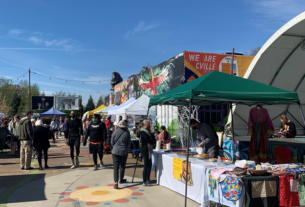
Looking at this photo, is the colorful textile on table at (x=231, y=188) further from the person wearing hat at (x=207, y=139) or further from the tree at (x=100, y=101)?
the tree at (x=100, y=101)

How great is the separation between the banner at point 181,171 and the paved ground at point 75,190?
43 centimetres

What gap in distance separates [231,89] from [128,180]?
12.4 ft

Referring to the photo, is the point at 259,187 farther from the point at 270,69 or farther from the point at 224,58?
the point at 224,58

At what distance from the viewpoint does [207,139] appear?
245 inches

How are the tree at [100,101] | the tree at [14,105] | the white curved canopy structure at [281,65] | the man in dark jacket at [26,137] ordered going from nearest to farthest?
the man in dark jacket at [26,137] → the white curved canopy structure at [281,65] → the tree at [14,105] → the tree at [100,101]

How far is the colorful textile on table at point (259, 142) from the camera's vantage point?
7225 mm

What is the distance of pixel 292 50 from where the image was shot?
10.1m

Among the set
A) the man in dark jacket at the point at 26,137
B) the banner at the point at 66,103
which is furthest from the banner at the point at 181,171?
the banner at the point at 66,103

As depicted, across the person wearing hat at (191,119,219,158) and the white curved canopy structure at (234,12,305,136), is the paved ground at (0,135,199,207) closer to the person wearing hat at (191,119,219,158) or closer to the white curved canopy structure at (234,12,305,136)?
the person wearing hat at (191,119,219,158)

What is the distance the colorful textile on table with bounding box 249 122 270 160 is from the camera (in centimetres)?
722

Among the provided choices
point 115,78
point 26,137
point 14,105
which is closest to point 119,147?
point 26,137

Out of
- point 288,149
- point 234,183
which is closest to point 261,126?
point 288,149

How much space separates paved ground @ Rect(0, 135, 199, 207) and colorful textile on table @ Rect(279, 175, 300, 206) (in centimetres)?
173

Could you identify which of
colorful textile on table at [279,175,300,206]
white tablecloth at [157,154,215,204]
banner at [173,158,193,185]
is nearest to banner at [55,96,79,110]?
white tablecloth at [157,154,215,204]
